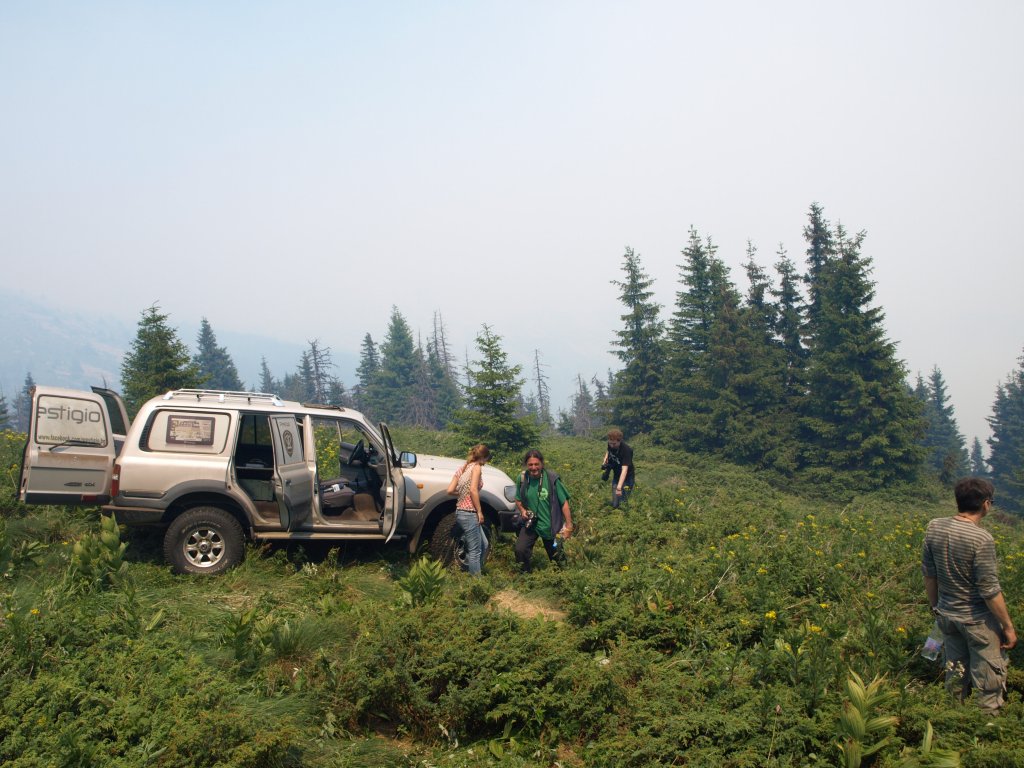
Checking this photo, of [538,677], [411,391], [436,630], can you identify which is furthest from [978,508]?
[411,391]

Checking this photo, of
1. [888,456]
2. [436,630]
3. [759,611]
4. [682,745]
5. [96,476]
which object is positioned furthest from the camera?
[888,456]

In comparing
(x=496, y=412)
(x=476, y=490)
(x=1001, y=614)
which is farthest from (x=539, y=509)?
(x=496, y=412)

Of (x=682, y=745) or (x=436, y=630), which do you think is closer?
(x=682, y=745)

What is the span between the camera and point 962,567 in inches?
179

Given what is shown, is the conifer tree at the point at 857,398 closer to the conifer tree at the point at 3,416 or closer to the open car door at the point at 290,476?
the open car door at the point at 290,476

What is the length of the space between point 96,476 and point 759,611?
22.6 ft

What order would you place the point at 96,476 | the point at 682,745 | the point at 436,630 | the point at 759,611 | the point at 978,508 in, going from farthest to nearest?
the point at 96,476, the point at 759,611, the point at 436,630, the point at 978,508, the point at 682,745

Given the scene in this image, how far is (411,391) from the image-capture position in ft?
222

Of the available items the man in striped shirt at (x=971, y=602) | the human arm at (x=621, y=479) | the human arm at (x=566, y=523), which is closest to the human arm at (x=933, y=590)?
the man in striped shirt at (x=971, y=602)

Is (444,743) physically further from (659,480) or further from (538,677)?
(659,480)

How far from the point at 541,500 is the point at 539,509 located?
11cm

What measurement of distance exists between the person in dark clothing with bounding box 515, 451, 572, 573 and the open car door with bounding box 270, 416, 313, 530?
2423 millimetres

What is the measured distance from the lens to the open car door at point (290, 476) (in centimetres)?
735

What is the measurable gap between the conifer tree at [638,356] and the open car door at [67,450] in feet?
112
